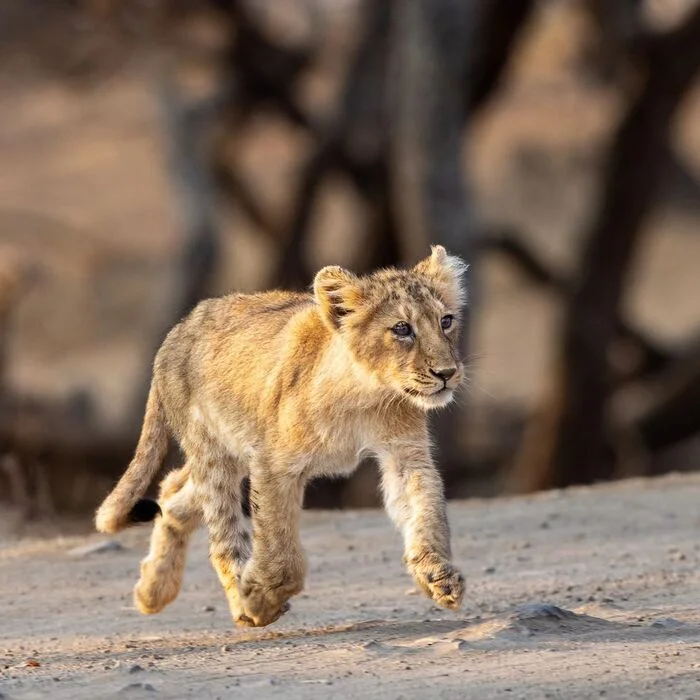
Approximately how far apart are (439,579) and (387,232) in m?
11.5

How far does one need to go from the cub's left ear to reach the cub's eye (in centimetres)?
25

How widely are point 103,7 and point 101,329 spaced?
9.41m

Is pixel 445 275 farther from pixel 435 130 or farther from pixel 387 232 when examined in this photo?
pixel 387 232

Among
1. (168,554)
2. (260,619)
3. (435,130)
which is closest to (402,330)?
(260,619)

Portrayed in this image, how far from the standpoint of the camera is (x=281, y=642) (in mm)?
6297

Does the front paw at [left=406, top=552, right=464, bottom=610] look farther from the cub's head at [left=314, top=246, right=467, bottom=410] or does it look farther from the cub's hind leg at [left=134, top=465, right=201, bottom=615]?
the cub's hind leg at [left=134, top=465, right=201, bottom=615]

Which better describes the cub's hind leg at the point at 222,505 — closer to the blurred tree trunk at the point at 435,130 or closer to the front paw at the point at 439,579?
the front paw at the point at 439,579

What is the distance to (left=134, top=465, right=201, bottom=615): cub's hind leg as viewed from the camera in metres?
6.99

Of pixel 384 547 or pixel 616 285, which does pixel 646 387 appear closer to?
pixel 616 285

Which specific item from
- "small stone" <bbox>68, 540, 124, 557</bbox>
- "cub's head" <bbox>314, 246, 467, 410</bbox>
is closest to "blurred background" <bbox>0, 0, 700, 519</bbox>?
"small stone" <bbox>68, 540, 124, 557</bbox>

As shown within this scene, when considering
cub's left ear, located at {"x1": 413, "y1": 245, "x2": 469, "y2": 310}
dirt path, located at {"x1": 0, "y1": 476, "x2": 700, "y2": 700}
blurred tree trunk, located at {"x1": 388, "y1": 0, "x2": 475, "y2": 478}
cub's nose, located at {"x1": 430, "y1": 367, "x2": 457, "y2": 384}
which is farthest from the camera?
blurred tree trunk, located at {"x1": 388, "y1": 0, "x2": 475, "y2": 478}

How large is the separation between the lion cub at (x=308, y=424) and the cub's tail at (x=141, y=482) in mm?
59

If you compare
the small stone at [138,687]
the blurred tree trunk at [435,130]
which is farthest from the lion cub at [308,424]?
the blurred tree trunk at [435,130]

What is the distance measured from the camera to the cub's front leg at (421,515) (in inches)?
239
